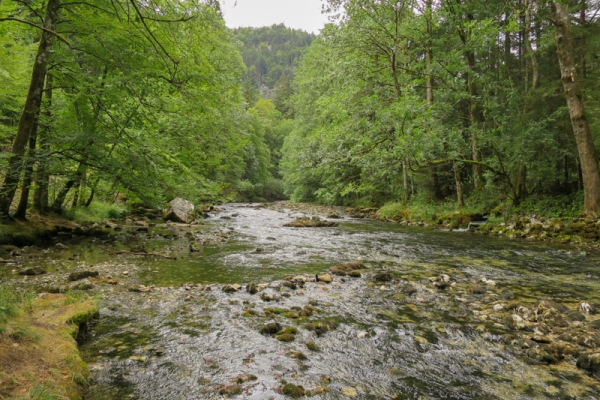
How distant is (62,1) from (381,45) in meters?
14.0

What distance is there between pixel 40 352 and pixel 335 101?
783 inches

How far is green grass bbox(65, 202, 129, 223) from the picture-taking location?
12.3m

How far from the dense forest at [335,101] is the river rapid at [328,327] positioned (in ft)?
10.6

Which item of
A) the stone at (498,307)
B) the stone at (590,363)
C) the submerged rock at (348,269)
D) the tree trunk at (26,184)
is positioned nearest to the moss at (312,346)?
the stone at (590,363)

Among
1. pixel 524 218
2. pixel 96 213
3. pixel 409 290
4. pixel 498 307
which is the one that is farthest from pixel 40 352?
pixel 524 218

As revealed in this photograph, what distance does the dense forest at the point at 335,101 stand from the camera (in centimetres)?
793

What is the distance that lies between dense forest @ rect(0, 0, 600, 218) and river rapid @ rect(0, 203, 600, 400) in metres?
3.22

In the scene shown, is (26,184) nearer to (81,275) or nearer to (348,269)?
(81,275)

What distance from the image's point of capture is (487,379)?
128 inches

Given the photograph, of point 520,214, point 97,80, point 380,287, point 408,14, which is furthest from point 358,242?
point 408,14

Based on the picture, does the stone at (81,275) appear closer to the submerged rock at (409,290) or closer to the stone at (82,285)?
the stone at (82,285)

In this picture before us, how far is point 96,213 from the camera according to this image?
14062 millimetres

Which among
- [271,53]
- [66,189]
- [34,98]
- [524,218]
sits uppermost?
[271,53]

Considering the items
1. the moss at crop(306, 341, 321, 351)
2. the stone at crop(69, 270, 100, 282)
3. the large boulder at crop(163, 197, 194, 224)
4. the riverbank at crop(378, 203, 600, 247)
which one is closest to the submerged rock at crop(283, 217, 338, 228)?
the riverbank at crop(378, 203, 600, 247)
